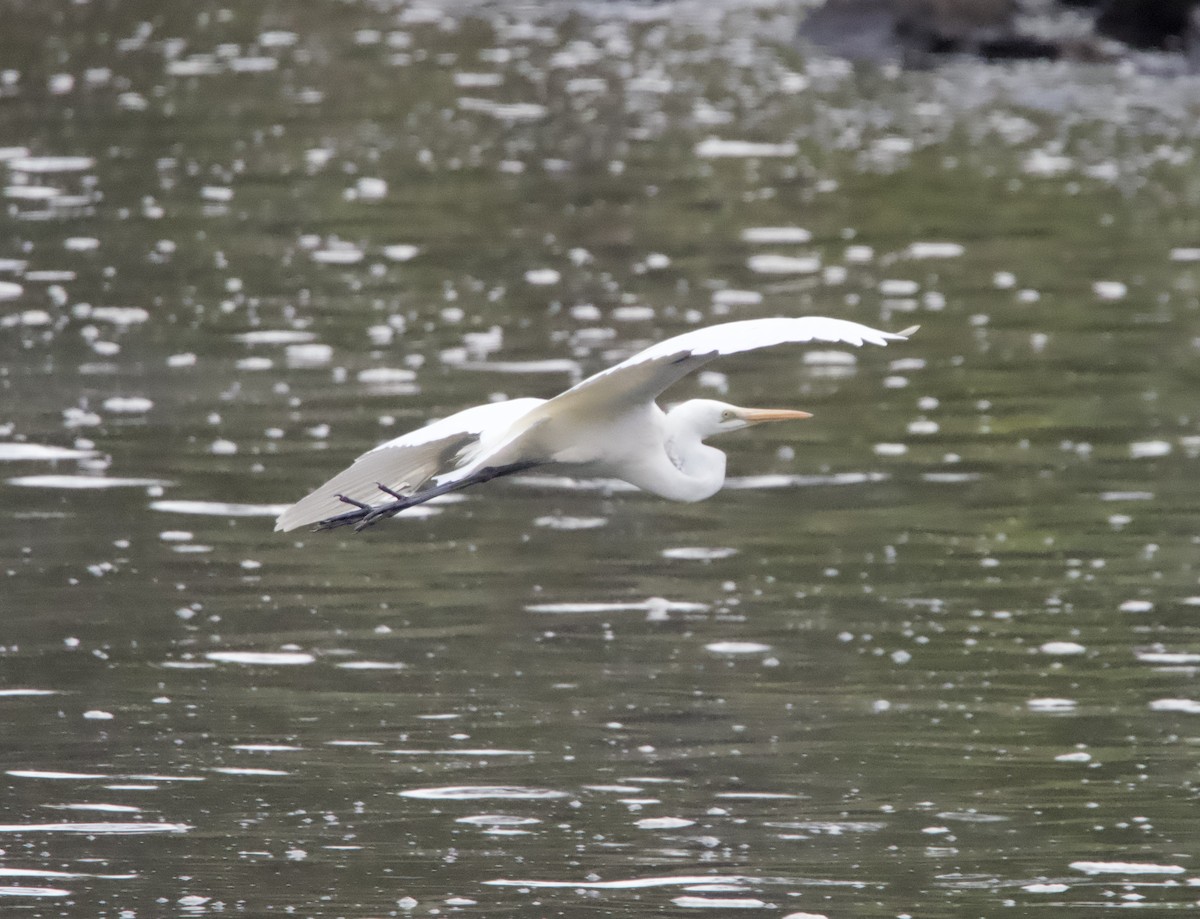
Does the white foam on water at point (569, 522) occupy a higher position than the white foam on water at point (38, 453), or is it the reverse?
the white foam on water at point (38, 453)

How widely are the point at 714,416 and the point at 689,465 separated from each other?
0.72ft

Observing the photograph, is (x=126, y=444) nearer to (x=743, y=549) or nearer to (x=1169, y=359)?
(x=743, y=549)

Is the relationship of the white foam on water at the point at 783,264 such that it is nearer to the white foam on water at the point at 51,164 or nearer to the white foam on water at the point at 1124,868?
the white foam on water at the point at 51,164

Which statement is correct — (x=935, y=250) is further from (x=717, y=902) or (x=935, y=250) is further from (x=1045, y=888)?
(x=717, y=902)

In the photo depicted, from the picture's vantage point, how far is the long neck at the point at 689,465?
877cm

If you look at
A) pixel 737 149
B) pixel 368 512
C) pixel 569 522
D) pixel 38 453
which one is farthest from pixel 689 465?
pixel 737 149

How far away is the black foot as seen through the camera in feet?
27.1

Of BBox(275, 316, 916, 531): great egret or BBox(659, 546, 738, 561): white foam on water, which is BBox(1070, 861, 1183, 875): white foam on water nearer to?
Result: BBox(275, 316, 916, 531): great egret

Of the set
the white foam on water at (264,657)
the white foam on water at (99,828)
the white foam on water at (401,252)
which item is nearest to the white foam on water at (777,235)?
the white foam on water at (401,252)

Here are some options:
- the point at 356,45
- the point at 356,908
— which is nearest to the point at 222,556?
the point at 356,908

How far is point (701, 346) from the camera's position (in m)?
7.36

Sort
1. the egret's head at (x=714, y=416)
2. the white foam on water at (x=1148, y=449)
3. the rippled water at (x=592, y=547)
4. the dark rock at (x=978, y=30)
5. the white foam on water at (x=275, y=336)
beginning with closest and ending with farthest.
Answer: the rippled water at (x=592, y=547), the egret's head at (x=714, y=416), the white foam on water at (x=1148, y=449), the white foam on water at (x=275, y=336), the dark rock at (x=978, y=30)

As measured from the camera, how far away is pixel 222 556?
40.4 ft

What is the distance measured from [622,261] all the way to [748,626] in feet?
32.6
